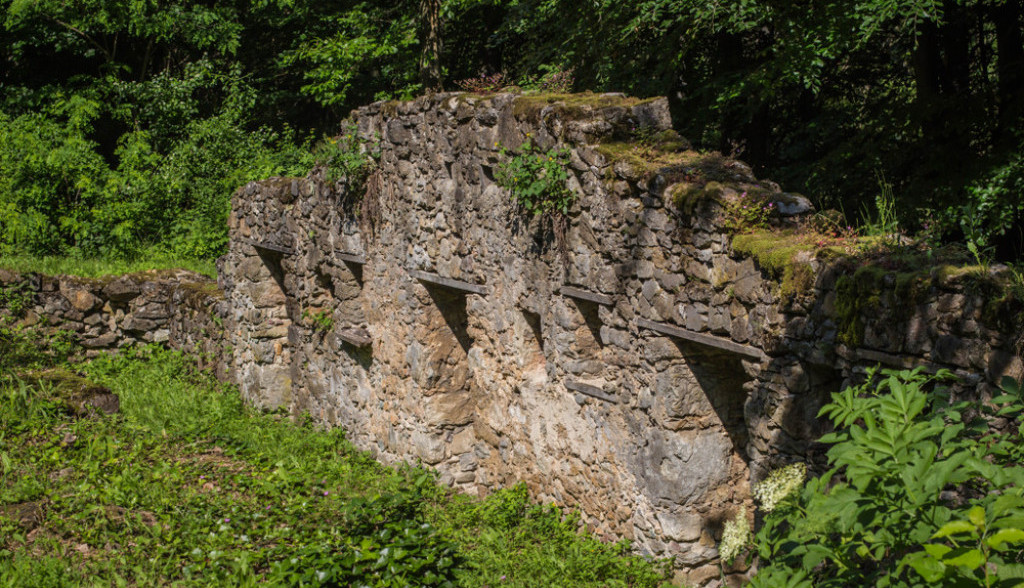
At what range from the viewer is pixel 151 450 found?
8.05m

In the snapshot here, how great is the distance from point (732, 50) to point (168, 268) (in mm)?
8253

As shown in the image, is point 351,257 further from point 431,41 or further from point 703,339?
point 431,41

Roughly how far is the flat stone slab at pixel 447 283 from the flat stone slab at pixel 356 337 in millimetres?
1044

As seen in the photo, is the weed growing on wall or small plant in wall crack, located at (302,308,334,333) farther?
small plant in wall crack, located at (302,308,334,333)

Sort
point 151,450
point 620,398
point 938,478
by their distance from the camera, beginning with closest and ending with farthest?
point 938,478, point 620,398, point 151,450

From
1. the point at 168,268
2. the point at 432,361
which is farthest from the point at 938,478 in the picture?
the point at 168,268

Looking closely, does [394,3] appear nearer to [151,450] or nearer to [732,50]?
[732,50]

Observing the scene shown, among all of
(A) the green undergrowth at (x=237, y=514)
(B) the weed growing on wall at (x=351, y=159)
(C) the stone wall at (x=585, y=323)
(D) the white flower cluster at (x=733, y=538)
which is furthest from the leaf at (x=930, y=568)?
(B) the weed growing on wall at (x=351, y=159)

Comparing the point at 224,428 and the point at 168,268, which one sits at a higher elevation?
the point at 168,268

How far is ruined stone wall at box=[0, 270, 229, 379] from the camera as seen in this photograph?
35.9 ft

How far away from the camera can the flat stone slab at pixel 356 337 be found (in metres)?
8.11

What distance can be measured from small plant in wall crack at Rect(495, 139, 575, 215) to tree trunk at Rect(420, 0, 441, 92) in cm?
765

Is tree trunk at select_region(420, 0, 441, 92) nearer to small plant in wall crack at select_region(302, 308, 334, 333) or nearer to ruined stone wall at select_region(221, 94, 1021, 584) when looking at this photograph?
ruined stone wall at select_region(221, 94, 1021, 584)

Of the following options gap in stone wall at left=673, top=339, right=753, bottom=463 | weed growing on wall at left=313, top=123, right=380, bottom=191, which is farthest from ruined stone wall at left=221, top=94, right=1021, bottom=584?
weed growing on wall at left=313, top=123, right=380, bottom=191
